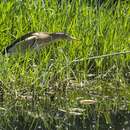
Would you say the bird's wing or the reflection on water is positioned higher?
the bird's wing

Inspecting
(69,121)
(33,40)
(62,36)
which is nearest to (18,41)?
(33,40)

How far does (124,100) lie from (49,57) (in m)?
1.05

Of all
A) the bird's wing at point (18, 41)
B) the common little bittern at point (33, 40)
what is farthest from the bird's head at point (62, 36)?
the bird's wing at point (18, 41)

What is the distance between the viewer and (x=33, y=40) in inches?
270

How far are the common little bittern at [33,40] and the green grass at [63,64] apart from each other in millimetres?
92

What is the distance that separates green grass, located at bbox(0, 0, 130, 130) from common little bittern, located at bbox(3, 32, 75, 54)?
0.30ft

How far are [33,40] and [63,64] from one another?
2.24 feet

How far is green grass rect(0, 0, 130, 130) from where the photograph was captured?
228 inches

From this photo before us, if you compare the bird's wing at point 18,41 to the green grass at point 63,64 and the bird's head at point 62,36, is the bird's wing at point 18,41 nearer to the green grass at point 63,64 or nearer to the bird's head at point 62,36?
the green grass at point 63,64

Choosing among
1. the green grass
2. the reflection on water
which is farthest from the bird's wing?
the reflection on water

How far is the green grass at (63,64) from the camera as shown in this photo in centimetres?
579

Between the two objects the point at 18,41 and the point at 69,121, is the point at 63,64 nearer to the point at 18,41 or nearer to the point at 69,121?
the point at 18,41

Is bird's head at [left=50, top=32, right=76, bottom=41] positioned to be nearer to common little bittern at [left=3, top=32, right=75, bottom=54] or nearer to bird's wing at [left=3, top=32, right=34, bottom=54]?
common little bittern at [left=3, top=32, right=75, bottom=54]

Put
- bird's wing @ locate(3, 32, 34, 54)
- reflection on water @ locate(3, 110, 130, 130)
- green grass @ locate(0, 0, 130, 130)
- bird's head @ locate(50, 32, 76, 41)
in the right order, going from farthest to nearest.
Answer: bird's head @ locate(50, 32, 76, 41) → bird's wing @ locate(3, 32, 34, 54) → green grass @ locate(0, 0, 130, 130) → reflection on water @ locate(3, 110, 130, 130)
